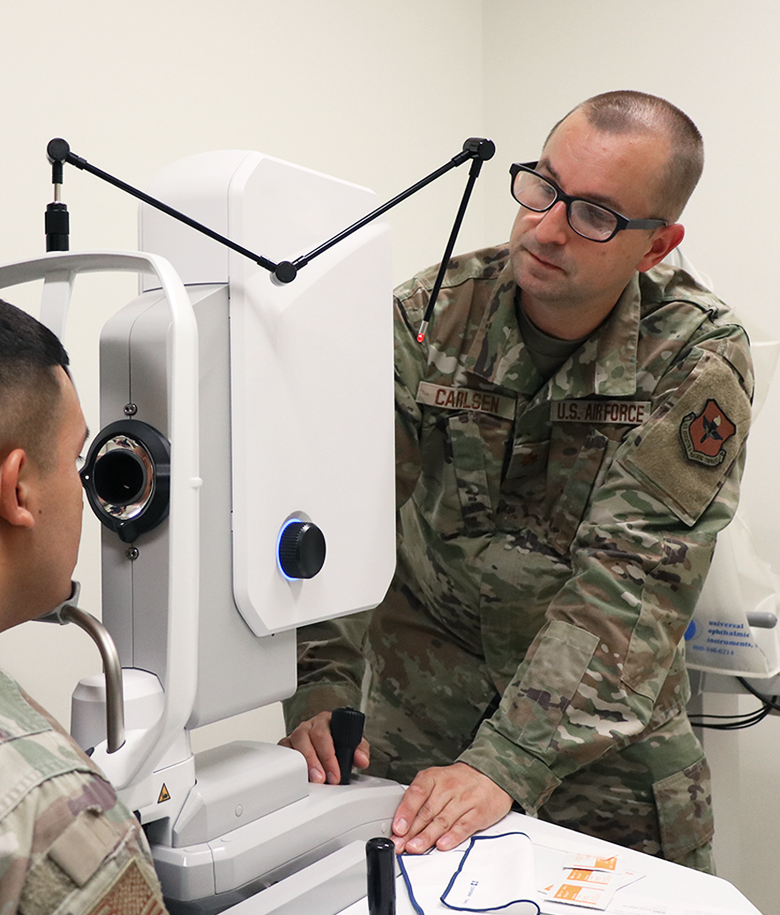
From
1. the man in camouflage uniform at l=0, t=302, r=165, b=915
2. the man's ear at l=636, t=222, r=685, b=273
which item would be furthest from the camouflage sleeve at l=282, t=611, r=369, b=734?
the man's ear at l=636, t=222, r=685, b=273

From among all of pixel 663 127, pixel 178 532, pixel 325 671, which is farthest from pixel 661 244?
pixel 178 532

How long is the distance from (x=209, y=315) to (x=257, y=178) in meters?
0.14

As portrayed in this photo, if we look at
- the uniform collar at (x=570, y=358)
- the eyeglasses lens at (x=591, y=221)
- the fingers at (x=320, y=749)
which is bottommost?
the fingers at (x=320, y=749)

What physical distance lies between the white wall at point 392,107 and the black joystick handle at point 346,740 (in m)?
0.85

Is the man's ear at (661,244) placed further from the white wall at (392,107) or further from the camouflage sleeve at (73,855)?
the camouflage sleeve at (73,855)

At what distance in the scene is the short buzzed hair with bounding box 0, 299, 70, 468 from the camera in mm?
714

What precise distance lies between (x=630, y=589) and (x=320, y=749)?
0.48 metres

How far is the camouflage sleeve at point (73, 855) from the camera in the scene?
58 centimetres

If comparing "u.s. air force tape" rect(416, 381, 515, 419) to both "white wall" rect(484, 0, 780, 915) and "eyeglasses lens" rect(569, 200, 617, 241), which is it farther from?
"white wall" rect(484, 0, 780, 915)

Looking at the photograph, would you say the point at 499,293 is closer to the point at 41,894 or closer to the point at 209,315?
the point at 209,315

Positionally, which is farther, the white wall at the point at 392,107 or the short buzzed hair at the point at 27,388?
the white wall at the point at 392,107

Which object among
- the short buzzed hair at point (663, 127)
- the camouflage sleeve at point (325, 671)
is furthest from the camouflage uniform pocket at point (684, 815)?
the short buzzed hair at point (663, 127)

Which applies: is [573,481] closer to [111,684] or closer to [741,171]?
[111,684]

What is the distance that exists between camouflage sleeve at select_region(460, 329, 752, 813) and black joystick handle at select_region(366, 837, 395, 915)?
368mm
